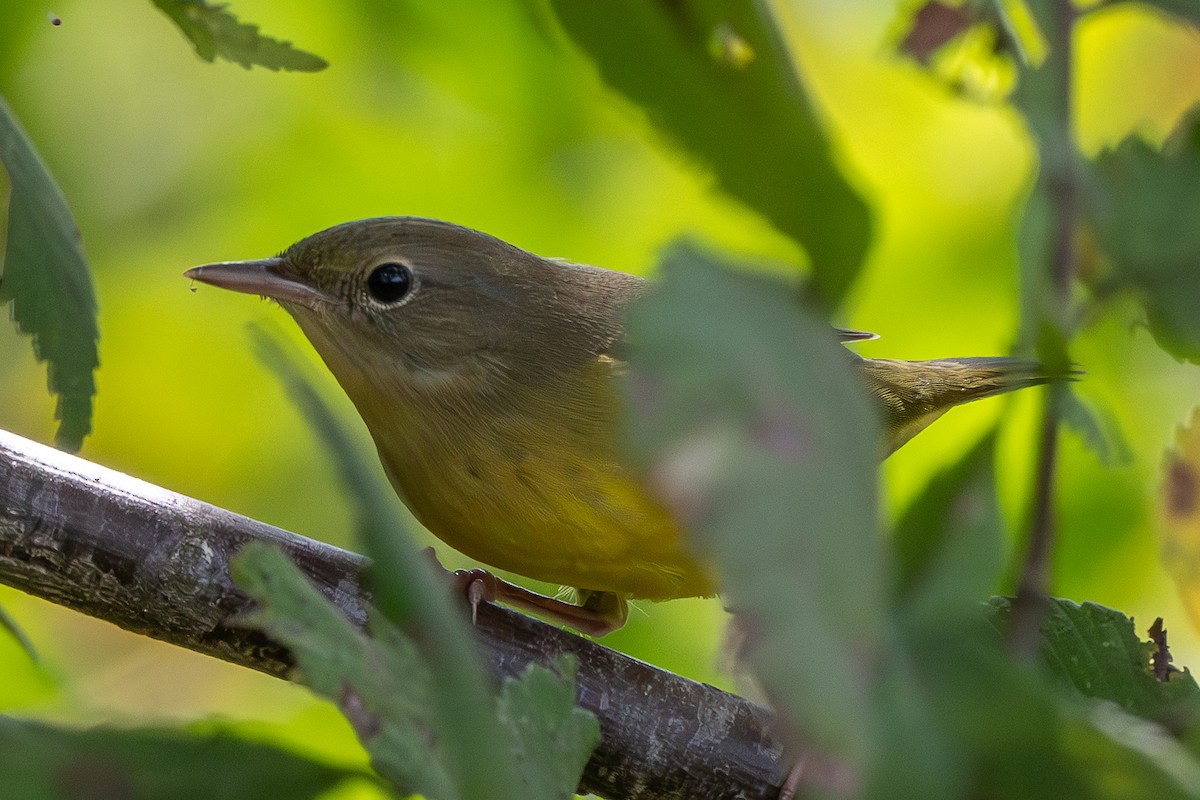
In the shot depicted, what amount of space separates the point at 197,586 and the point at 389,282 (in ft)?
4.73

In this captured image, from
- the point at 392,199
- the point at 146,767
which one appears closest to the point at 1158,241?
the point at 146,767

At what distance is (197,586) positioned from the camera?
177 cm

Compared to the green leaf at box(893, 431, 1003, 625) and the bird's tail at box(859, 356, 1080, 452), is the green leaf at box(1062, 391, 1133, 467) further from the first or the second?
the bird's tail at box(859, 356, 1080, 452)

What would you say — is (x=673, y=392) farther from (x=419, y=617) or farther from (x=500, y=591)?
(x=500, y=591)

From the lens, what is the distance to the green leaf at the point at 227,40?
1.36 metres

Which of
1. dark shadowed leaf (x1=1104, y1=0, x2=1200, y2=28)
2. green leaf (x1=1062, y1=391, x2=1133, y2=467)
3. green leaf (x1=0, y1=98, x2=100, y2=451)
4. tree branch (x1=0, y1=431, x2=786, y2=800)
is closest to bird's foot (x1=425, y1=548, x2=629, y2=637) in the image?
tree branch (x1=0, y1=431, x2=786, y2=800)

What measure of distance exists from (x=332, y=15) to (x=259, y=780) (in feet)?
8.27

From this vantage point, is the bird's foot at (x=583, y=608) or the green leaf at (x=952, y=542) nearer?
the green leaf at (x=952, y=542)

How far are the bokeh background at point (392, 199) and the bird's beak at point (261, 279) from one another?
80 mm

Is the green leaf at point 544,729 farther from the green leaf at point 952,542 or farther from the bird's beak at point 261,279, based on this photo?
the bird's beak at point 261,279

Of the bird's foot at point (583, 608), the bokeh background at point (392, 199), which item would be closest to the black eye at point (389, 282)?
the bokeh background at point (392, 199)

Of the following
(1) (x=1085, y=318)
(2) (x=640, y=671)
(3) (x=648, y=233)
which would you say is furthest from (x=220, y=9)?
(3) (x=648, y=233)

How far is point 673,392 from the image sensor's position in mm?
521

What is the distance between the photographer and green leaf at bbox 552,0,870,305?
29.2 inches
